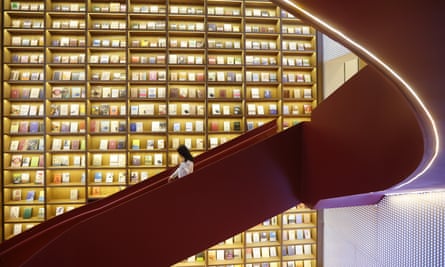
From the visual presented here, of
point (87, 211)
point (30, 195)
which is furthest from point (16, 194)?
point (87, 211)

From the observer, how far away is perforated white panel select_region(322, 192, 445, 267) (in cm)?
270

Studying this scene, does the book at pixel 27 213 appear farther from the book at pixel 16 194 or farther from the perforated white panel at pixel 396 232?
the perforated white panel at pixel 396 232

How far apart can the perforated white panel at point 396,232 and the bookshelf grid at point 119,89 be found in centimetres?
168

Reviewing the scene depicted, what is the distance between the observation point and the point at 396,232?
3.18m

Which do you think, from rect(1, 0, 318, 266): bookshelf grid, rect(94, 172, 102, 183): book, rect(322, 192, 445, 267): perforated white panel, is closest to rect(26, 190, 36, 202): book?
rect(1, 0, 318, 266): bookshelf grid

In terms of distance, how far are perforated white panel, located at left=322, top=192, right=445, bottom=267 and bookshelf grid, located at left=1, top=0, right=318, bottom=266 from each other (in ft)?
5.53

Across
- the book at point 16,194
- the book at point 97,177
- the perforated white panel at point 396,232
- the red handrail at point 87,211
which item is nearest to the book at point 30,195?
the book at point 16,194

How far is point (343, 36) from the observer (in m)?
1.07

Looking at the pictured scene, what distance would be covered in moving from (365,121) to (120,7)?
496 cm

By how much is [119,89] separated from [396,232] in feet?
15.9

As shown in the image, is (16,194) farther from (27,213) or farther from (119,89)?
(119,89)

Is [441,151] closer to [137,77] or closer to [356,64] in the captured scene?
[356,64]

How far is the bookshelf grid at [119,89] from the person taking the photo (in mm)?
5270

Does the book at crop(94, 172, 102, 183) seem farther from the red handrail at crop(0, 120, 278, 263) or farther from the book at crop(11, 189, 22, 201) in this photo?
the red handrail at crop(0, 120, 278, 263)
